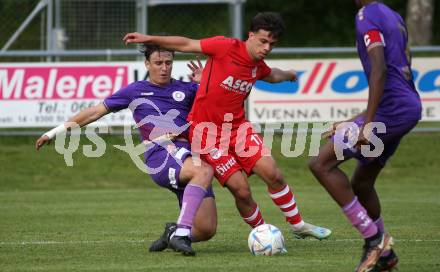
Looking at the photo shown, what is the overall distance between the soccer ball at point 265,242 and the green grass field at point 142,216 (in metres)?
0.10

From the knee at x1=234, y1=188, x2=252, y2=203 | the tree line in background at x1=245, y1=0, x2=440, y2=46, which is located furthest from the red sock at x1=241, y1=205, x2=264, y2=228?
the tree line in background at x1=245, y1=0, x2=440, y2=46

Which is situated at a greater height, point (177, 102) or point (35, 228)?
point (177, 102)

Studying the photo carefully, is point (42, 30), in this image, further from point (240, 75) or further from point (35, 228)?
point (240, 75)

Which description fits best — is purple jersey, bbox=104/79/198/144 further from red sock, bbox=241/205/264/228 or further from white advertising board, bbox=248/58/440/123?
white advertising board, bbox=248/58/440/123

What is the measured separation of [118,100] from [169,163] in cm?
75

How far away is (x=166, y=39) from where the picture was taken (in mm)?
7883

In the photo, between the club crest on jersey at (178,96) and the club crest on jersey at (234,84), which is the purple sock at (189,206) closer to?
the club crest on jersey at (234,84)

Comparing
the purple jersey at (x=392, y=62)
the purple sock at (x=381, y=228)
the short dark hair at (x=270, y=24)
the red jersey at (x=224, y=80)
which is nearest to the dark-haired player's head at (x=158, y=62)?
the red jersey at (x=224, y=80)

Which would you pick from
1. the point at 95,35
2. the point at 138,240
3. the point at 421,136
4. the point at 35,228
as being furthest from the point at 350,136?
the point at 95,35

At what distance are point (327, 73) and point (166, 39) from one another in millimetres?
8659

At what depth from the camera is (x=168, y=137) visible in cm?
861

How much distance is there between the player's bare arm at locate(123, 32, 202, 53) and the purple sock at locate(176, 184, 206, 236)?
1.10 metres

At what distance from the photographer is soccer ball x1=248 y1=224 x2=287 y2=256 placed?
8.00 meters

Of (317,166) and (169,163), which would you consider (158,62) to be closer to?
(169,163)
